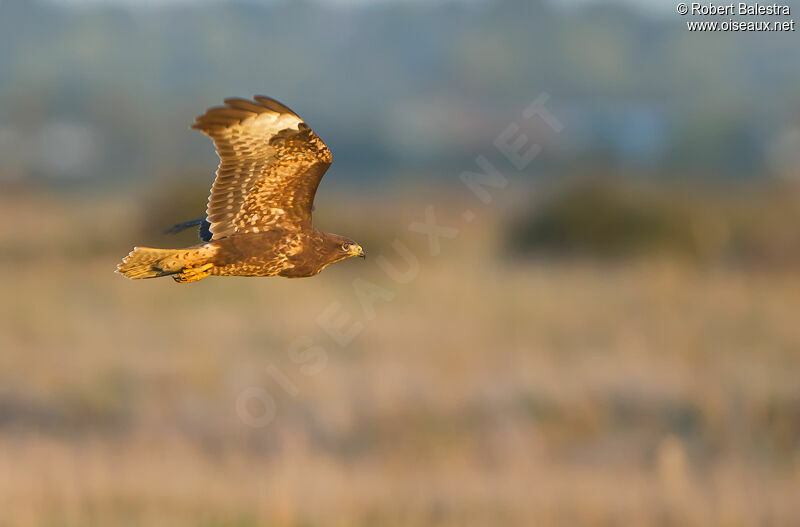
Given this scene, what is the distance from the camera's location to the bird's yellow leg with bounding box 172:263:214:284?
2854 millimetres

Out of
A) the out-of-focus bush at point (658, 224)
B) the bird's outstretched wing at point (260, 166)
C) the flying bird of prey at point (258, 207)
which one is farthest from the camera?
the out-of-focus bush at point (658, 224)

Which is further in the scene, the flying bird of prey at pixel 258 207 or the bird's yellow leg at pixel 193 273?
the flying bird of prey at pixel 258 207

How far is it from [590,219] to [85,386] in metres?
13.7

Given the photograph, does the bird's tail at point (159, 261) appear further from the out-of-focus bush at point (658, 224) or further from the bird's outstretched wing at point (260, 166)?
the out-of-focus bush at point (658, 224)

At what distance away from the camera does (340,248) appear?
3059 mm

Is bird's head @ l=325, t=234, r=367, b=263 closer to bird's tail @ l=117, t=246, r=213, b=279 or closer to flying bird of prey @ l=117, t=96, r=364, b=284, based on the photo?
flying bird of prey @ l=117, t=96, r=364, b=284

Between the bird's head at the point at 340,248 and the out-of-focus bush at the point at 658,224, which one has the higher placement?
the out-of-focus bush at the point at 658,224

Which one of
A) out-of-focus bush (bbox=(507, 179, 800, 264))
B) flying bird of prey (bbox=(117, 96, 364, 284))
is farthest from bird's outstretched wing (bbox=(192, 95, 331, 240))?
out-of-focus bush (bbox=(507, 179, 800, 264))

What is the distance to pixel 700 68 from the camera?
336 feet

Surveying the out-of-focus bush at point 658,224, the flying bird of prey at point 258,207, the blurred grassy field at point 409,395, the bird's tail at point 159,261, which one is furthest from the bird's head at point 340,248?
the out-of-focus bush at point 658,224

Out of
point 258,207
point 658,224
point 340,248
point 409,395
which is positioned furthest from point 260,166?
point 658,224

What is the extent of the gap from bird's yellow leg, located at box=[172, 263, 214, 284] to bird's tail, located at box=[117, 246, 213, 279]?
0.02 meters

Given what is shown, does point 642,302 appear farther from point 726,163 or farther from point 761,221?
point 726,163

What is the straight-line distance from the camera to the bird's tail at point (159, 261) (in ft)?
9.57
